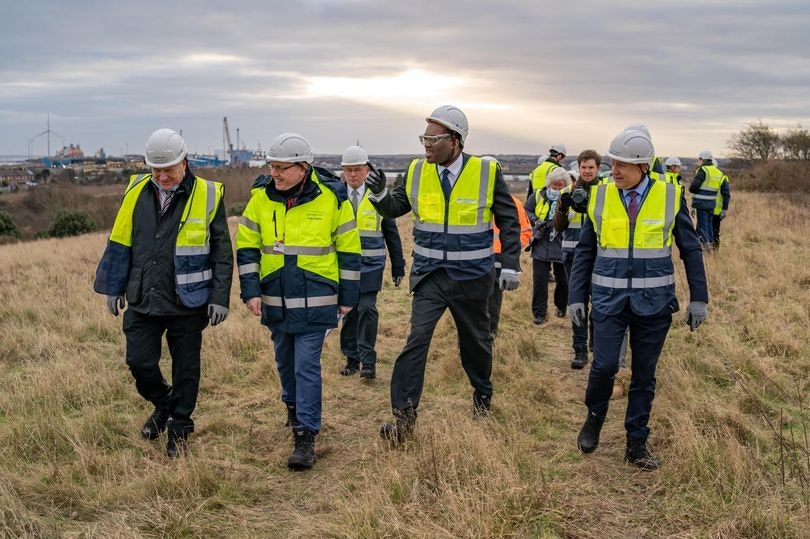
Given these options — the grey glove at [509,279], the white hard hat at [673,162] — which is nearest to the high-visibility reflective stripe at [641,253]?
the grey glove at [509,279]

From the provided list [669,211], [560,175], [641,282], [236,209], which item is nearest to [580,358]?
[560,175]

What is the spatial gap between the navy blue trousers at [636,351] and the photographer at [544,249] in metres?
3.72

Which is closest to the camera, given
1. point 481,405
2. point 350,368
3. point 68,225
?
point 481,405

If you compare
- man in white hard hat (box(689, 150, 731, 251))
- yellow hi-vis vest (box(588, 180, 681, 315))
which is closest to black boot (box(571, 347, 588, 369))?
yellow hi-vis vest (box(588, 180, 681, 315))

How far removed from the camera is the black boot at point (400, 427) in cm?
488

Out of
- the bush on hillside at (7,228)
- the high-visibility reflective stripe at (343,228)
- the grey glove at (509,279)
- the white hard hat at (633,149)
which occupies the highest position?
the white hard hat at (633,149)

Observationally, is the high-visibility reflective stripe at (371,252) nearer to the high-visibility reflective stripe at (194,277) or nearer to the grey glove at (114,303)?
the high-visibility reflective stripe at (194,277)

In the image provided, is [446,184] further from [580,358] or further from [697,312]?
[580,358]

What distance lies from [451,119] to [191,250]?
2.05 m

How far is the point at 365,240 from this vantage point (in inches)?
275

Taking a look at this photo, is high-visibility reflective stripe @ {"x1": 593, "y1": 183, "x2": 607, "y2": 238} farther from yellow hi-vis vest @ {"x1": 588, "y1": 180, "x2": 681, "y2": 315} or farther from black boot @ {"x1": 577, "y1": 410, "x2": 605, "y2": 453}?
black boot @ {"x1": 577, "y1": 410, "x2": 605, "y2": 453}

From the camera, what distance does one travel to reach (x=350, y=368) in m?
7.19

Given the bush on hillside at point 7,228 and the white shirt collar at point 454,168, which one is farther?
the bush on hillside at point 7,228

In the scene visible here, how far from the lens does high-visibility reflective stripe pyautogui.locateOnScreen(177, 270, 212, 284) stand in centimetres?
481
